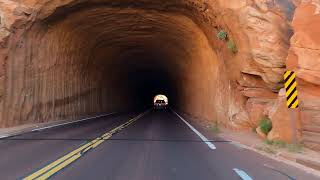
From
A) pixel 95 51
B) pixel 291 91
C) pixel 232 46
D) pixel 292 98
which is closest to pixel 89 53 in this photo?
pixel 95 51

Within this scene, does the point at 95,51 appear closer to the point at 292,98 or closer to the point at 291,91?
the point at 291,91

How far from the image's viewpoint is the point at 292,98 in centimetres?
1207

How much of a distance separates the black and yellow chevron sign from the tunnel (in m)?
6.15

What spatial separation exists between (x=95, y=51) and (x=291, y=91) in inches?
929

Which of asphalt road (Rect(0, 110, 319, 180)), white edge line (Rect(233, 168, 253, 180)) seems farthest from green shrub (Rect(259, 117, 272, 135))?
white edge line (Rect(233, 168, 253, 180))

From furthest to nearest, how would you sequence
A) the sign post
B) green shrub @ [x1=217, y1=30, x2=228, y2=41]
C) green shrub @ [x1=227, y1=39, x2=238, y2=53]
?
green shrub @ [x1=217, y1=30, x2=228, y2=41]
green shrub @ [x1=227, y1=39, x2=238, y2=53]
the sign post

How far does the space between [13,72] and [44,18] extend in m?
3.76

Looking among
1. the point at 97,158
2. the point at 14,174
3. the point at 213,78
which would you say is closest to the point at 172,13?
the point at 213,78

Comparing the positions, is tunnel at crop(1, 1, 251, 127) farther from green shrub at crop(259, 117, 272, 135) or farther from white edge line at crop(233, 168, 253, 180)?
white edge line at crop(233, 168, 253, 180)

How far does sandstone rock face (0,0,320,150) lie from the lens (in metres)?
13.4

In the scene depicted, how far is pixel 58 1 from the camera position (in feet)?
71.0

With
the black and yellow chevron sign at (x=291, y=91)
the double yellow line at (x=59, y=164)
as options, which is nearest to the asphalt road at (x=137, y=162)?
the double yellow line at (x=59, y=164)

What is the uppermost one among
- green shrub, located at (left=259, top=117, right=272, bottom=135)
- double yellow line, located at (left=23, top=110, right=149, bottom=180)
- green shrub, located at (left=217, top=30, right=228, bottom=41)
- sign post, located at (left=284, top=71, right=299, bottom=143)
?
green shrub, located at (left=217, top=30, right=228, bottom=41)

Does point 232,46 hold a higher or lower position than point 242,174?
higher
